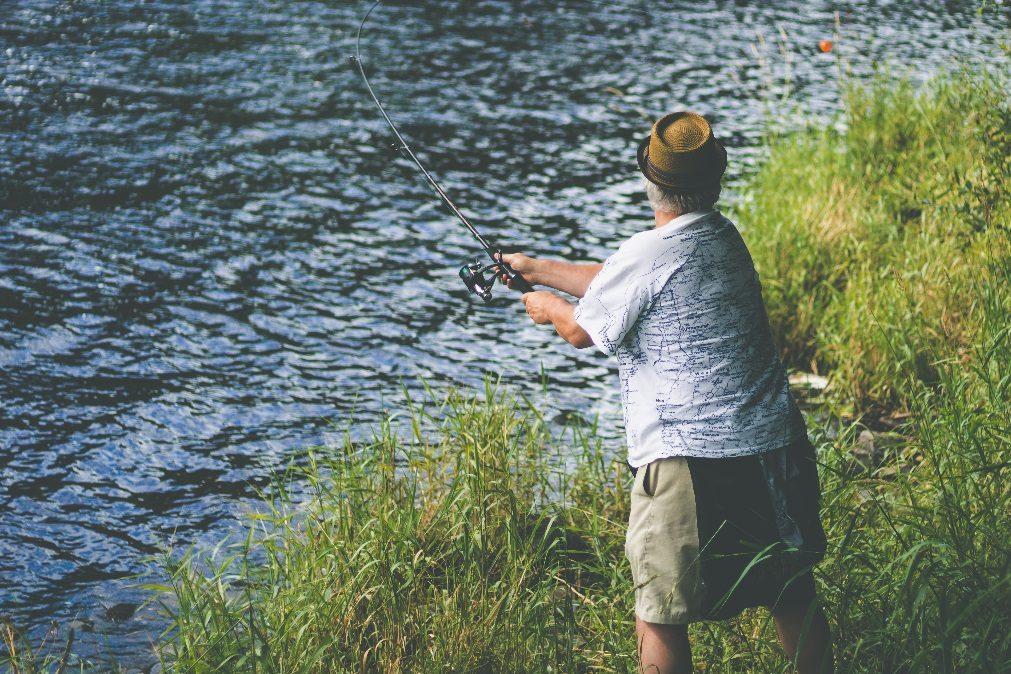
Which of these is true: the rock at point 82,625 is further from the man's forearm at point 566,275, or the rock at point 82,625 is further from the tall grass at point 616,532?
the man's forearm at point 566,275

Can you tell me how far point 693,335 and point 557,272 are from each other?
2.59ft

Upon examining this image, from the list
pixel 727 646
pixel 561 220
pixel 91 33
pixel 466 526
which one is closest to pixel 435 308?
pixel 561 220

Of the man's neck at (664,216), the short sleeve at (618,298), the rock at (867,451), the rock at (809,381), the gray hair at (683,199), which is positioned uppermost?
the gray hair at (683,199)

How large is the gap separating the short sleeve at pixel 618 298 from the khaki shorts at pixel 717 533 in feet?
1.34

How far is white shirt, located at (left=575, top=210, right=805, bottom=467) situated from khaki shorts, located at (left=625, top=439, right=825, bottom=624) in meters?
0.06

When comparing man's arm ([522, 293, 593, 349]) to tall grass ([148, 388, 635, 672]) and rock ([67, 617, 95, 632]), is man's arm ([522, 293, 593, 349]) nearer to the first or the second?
tall grass ([148, 388, 635, 672])

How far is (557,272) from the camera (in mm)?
3932

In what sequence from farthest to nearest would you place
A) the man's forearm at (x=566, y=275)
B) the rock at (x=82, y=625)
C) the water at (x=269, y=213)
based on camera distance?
the water at (x=269, y=213), the rock at (x=82, y=625), the man's forearm at (x=566, y=275)

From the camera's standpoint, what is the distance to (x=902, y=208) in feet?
26.5

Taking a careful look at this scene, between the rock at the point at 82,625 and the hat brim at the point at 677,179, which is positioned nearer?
the hat brim at the point at 677,179

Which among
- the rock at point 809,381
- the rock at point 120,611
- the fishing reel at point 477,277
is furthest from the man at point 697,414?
the rock at point 809,381

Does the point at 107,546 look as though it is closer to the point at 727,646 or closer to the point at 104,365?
the point at 104,365

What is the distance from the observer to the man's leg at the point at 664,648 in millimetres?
3363

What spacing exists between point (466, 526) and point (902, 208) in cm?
516
